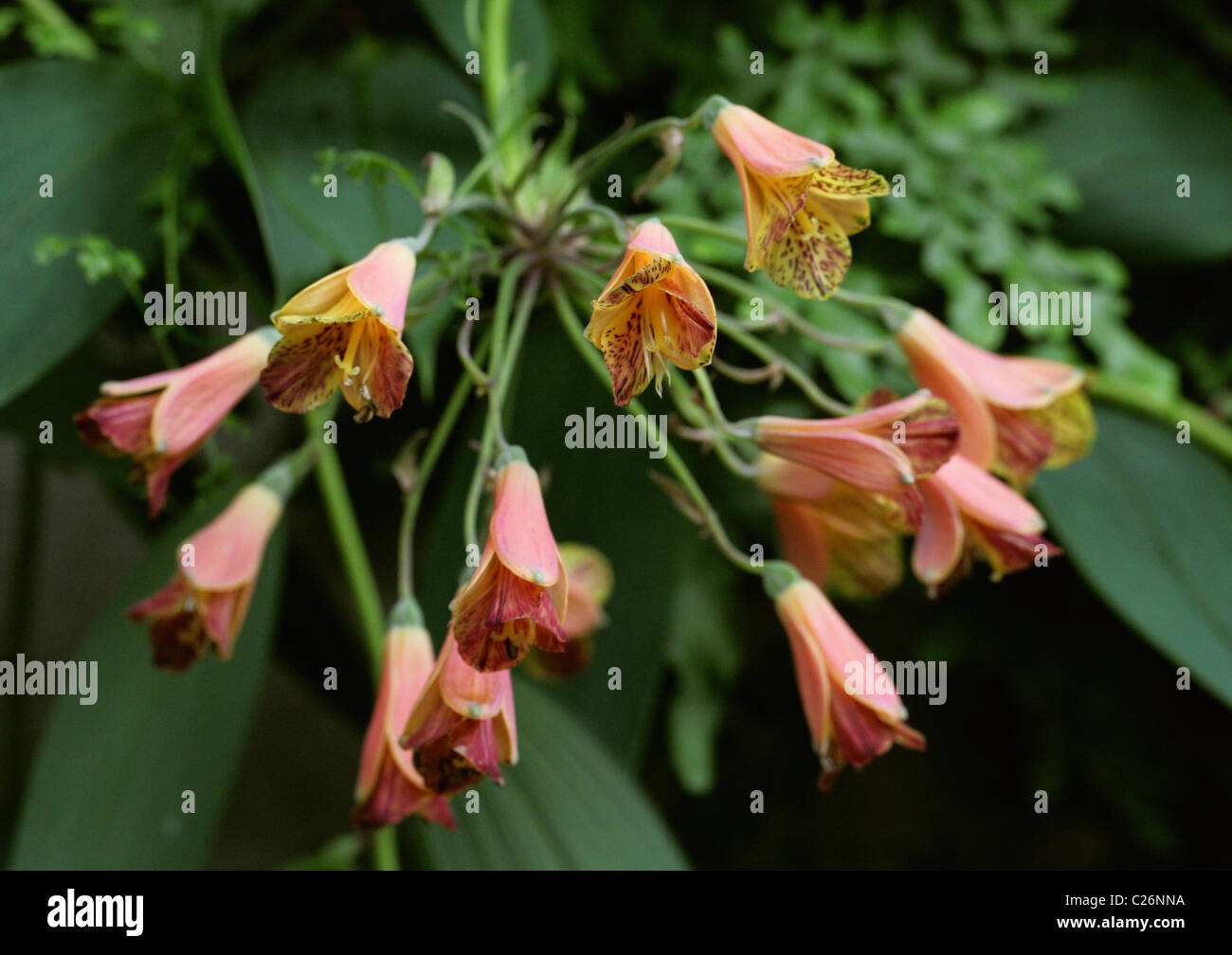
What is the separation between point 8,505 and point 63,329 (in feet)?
2.05

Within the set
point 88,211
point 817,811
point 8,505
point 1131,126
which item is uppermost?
point 1131,126

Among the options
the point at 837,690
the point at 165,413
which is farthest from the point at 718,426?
the point at 165,413

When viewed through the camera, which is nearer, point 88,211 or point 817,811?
point 88,211

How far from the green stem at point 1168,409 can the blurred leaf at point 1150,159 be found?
0.12 m

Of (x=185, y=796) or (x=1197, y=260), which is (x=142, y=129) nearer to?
(x=185, y=796)

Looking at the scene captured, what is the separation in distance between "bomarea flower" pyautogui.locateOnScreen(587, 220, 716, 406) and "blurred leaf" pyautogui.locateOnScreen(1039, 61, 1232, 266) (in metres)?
0.53

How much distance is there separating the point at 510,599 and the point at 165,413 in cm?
19

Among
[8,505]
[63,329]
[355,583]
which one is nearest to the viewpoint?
[63,329]

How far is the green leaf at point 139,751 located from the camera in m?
0.58

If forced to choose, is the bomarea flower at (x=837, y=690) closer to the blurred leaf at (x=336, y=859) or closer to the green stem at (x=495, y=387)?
the green stem at (x=495, y=387)

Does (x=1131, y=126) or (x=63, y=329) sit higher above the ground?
(x=1131, y=126)

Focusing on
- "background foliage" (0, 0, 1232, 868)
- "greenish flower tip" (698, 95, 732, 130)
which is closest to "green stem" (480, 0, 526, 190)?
"background foliage" (0, 0, 1232, 868)
